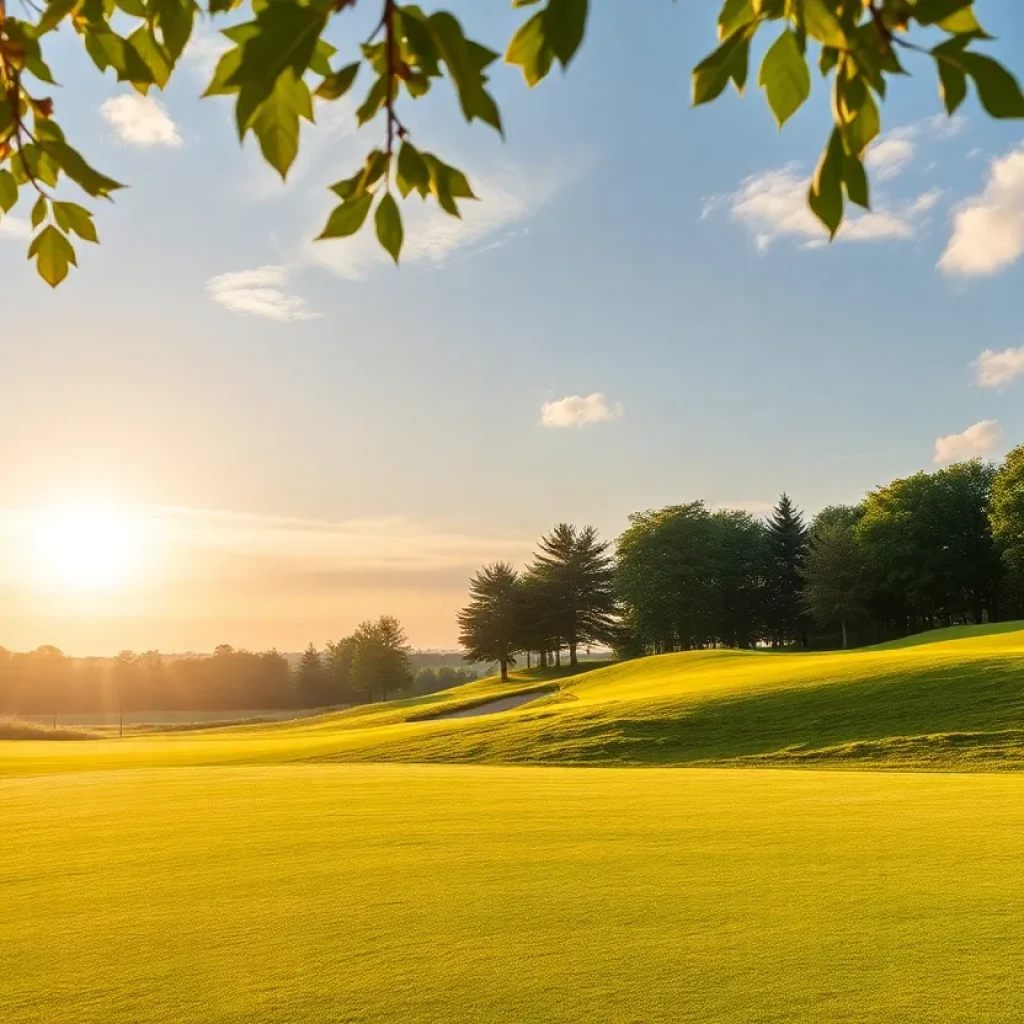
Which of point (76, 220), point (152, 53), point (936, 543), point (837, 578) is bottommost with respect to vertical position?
point (76, 220)

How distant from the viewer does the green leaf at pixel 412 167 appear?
1999 millimetres

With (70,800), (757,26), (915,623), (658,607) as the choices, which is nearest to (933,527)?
(915,623)

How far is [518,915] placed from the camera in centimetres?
480

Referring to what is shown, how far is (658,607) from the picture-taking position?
66.7m

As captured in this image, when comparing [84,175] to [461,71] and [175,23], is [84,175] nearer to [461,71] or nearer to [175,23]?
[175,23]

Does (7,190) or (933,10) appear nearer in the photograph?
(933,10)

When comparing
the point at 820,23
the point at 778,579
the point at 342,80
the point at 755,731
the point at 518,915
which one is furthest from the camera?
the point at 778,579

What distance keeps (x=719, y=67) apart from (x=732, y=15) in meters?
0.42

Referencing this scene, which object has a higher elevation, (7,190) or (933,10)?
(7,190)

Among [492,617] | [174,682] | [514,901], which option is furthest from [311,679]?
[514,901]

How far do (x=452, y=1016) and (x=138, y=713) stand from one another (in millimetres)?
87933

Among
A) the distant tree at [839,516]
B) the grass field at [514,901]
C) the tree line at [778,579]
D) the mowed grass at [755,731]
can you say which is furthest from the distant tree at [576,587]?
the grass field at [514,901]

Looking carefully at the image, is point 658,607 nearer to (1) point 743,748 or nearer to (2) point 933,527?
(2) point 933,527

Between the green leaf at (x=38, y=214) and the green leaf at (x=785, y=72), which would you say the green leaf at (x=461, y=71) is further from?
the green leaf at (x=38, y=214)
